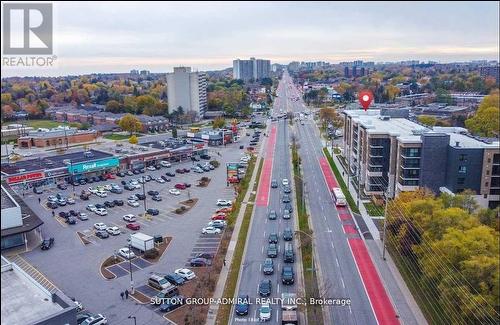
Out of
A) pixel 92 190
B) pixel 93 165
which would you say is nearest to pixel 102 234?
pixel 92 190

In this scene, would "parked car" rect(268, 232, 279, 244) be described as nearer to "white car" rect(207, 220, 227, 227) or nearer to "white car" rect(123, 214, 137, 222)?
"white car" rect(207, 220, 227, 227)

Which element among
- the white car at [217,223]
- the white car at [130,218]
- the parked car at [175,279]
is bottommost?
the parked car at [175,279]

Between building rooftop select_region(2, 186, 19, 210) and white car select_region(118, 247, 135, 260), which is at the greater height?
building rooftop select_region(2, 186, 19, 210)

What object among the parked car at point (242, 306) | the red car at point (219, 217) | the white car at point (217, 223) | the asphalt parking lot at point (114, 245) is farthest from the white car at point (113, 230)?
the parked car at point (242, 306)

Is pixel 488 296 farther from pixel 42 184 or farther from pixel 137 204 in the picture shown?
pixel 42 184

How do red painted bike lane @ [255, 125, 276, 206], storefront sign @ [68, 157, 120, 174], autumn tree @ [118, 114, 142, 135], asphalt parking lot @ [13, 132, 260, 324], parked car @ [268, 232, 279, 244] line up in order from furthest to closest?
1. autumn tree @ [118, 114, 142, 135]
2. storefront sign @ [68, 157, 120, 174]
3. red painted bike lane @ [255, 125, 276, 206]
4. parked car @ [268, 232, 279, 244]
5. asphalt parking lot @ [13, 132, 260, 324]

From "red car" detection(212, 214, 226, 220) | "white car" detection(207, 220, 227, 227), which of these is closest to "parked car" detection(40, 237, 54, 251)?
"white car" detection(207, 220, 227, 227)

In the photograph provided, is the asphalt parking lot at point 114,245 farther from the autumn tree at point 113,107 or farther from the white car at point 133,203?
the autumn tree at point 113,107
